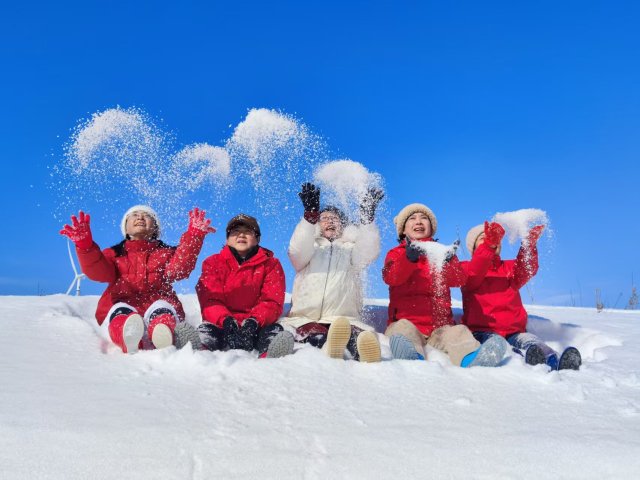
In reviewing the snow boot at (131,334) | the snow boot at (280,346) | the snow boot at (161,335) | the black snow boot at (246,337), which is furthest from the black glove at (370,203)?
the snow boot at (131,334)

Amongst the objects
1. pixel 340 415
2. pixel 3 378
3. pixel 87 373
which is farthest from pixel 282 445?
pixel 3 378

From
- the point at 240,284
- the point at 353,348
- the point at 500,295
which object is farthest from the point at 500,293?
the point at 240,284

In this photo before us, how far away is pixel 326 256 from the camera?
537cm

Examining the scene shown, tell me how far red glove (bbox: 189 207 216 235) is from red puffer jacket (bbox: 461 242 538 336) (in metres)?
2.70

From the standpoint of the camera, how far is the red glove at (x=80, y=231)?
15.3ft

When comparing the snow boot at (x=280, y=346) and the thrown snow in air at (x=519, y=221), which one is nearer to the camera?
the snow boot at (x=280, y=346)

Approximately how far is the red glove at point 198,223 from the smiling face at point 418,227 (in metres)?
2.01

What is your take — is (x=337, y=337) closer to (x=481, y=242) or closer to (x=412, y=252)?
(x=412, y=252)

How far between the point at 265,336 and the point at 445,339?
5.22ft

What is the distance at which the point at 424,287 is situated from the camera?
5.09 meters

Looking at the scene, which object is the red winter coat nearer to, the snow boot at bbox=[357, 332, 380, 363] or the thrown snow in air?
the snow boot at bbox=[357, 332, 380, 363]

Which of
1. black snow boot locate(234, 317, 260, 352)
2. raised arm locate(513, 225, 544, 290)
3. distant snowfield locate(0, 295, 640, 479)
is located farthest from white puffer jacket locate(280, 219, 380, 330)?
raised arm locate(513, 225, 544, 290)

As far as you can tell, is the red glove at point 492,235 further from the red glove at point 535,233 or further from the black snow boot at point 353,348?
the black snow boot at point 353,348

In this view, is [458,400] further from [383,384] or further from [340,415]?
[340,415]
